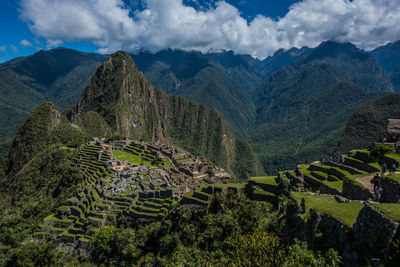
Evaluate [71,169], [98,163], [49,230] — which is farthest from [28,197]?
[49,230]

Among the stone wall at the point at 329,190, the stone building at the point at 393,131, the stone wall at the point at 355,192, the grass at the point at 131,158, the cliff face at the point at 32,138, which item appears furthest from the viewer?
the cliff face at the point at 32,138

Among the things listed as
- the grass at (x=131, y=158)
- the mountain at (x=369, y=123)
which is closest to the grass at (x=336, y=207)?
the grass at (x=131, y=158)

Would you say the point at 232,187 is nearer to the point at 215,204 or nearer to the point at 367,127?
the point at 215,204

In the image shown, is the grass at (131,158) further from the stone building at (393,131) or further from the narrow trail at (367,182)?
the narrow trail at (367,182)

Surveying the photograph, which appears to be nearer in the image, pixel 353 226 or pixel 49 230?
pixel 353 226

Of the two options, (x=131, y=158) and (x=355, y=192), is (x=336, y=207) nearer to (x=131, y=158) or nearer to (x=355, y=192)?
(x=355, y=192)

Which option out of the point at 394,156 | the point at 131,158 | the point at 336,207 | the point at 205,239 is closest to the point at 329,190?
the point at 394,156
